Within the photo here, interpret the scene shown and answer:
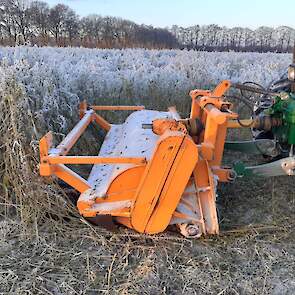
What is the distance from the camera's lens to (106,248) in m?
2.86

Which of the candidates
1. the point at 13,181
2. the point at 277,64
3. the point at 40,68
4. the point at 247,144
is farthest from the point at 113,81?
the point at 277,64

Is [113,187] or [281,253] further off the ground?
[113,187]

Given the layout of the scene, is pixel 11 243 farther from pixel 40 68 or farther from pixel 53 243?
pixel 40 68

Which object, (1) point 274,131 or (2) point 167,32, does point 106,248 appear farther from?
(2) point 167,32

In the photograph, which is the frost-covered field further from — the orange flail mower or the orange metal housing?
the orange metal housing

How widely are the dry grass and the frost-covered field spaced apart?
714 millimetres

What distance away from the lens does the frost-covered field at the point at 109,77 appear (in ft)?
13.9

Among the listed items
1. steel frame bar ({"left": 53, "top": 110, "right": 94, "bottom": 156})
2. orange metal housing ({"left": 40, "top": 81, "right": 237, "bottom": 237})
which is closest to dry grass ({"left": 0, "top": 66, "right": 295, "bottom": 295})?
orange metal housing ({"left": 40, "top": 81, "right": 237, "bottom": 237})

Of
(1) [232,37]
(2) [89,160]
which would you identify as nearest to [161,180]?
(2) [89,160]

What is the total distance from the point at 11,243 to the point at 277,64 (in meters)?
6.93

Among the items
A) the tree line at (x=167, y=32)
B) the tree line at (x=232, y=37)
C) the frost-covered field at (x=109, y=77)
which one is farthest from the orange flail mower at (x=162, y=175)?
the tree line at (x=232, y=37)

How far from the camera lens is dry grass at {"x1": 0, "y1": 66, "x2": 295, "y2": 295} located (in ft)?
8.37

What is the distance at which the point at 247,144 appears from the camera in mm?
4082

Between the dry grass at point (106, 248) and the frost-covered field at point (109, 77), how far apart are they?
714 mm
